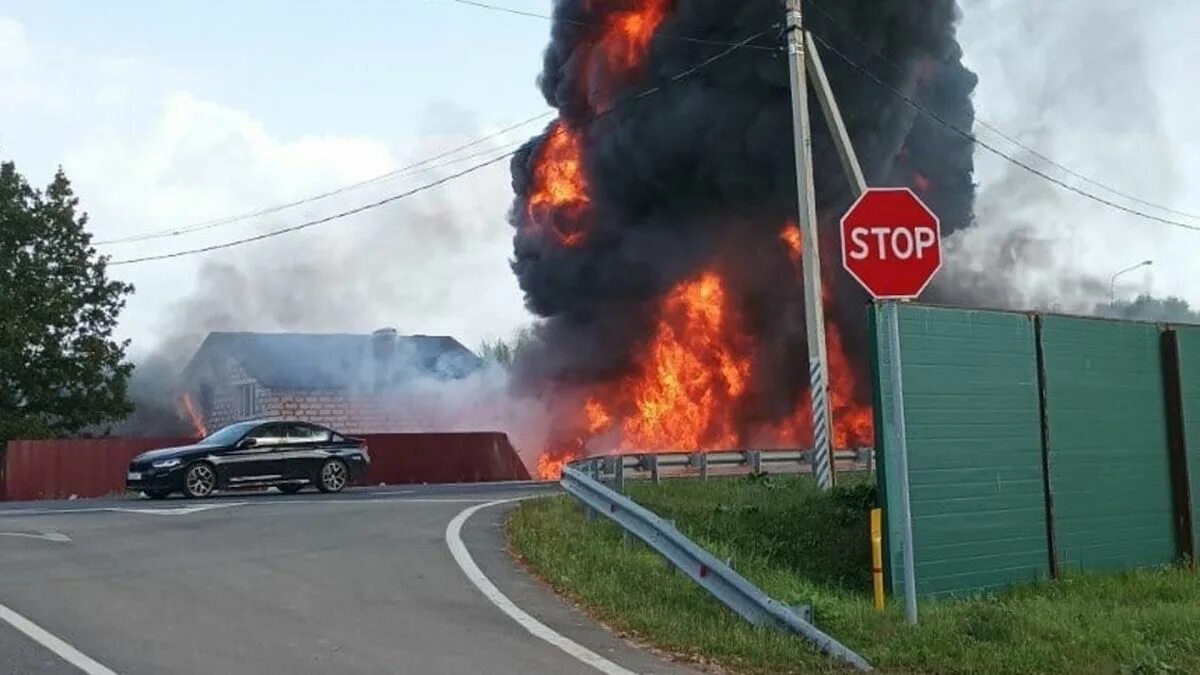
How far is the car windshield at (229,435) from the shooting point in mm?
21281

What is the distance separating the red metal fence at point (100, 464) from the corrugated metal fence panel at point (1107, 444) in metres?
22.2

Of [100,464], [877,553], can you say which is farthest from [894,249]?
[100,464]

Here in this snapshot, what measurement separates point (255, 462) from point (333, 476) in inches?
65.4

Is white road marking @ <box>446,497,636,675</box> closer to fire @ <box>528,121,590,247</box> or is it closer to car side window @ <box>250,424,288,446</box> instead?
car side window @ <box>250,424,288,446</box>

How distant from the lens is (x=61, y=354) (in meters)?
38.9

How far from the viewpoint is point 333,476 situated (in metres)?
22.7

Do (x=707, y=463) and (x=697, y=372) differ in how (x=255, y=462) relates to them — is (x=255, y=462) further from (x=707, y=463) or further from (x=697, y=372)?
(x=697, y=372)

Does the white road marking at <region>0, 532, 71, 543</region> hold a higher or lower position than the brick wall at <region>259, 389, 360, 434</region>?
lower

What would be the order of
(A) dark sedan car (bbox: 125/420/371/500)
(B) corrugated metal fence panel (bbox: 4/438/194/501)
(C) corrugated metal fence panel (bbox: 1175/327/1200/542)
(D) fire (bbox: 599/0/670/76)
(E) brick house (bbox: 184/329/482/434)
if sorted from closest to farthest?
(C) corrugated metal fence panel (bbox: 1175/327/1200/542) → (A) dark sedan car (bbox: 125/420/371/500) → (B) corrugated metal fence panel (bbox: 4/438/194/501) → (D) fire (bbox: 599/0/670/76) → (E) brick house (bbox: 184/329/482/434)

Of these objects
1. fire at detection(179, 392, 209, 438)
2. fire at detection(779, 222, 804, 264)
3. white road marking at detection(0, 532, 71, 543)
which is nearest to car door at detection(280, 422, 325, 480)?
white road marking at detection(0, 532, 71, 543)

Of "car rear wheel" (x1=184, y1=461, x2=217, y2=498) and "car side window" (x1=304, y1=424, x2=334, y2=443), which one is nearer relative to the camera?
"car rear wheel" (x1=184, y1=461, x2=217, y2=498)

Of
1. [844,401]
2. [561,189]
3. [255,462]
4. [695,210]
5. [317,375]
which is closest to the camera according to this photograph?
[255,462]

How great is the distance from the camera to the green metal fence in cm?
1004

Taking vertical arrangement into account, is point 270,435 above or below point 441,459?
above
